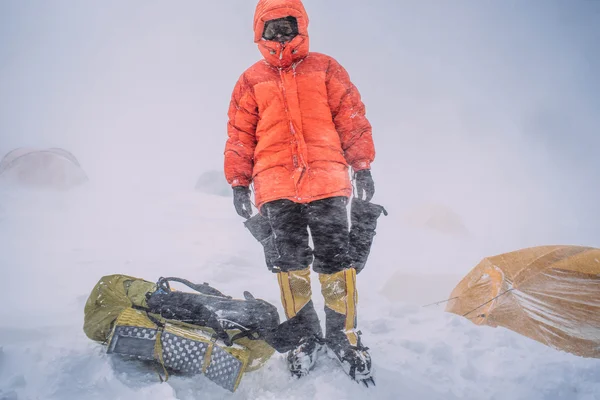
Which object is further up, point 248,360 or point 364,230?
point 364,230

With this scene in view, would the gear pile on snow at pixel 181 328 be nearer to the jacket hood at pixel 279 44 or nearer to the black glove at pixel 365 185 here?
the black glove at pixel 365 185

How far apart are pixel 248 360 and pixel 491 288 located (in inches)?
122

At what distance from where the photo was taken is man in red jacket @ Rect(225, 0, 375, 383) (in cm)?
199

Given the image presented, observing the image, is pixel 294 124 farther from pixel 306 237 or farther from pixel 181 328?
pixel 181 328

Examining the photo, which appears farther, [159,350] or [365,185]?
[365,185]

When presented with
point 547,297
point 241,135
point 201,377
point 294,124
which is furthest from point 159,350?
point 547,297

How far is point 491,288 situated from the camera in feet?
11.5

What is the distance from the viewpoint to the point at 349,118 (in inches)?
86.7

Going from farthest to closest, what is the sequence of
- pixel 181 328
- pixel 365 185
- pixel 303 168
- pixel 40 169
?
pixel 40 169 < pixel 365 185 < pixel 303 168 < pixel 181 328

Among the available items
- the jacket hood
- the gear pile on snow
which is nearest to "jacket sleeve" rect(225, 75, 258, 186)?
the jacket hood

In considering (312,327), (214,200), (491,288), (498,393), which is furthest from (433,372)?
(214,200)

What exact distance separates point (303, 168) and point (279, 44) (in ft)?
2.88

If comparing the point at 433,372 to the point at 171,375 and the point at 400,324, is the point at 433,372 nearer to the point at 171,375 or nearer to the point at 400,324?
the point at 400,324

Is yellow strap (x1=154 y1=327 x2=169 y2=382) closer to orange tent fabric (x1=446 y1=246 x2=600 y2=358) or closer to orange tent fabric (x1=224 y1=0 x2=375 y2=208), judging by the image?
orange tent fabric (x1=224 y1=0 x2=375 y2=208)
